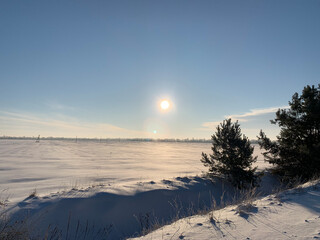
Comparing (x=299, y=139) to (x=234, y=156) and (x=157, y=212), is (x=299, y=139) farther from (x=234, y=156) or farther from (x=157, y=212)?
(x=157, y=212)

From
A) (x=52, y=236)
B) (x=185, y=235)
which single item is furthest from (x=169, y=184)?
(x=185, y=235)

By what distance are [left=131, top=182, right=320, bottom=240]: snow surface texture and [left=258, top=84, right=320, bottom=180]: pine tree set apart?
7418 mm

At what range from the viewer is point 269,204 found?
15.8 feet

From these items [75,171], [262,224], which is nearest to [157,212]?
[262,224]

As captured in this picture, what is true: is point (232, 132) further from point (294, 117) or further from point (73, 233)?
point (73, 233)

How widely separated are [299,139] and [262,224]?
1065cm

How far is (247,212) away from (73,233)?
532cm

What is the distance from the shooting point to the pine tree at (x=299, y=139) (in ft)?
34.1

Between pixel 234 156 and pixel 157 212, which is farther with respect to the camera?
pixel 234 156

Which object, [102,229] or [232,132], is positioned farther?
[232,132]

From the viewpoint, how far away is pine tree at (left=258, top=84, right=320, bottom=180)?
34.1ft

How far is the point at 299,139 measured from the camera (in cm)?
1138

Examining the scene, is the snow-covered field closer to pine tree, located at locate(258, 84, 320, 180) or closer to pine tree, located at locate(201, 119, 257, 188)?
pine tree, located at locate(201, 119, 257, 188)

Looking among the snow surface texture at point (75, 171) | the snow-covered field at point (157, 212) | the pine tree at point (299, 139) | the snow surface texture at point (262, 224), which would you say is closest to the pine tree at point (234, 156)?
the snow-covered field at point (157, 212)
